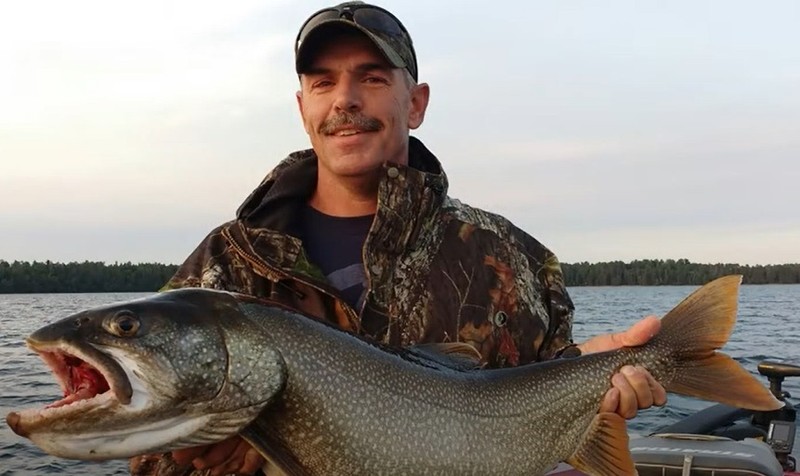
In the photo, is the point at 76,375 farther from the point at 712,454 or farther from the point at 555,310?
the point at 712,454

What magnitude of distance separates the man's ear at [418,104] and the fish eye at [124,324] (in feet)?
7.38

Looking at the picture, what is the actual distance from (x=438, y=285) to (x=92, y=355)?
6.62 ft

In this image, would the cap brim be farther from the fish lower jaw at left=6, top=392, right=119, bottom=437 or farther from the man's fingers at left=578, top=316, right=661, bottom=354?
the fish lower jaw at left=6, top=392, right=119, bottom=437

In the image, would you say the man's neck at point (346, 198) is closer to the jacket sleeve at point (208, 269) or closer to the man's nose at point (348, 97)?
the man's nose at point (348, 97)

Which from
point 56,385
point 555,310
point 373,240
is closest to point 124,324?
point 373,240

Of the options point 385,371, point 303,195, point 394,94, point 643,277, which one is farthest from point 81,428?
point 643,277

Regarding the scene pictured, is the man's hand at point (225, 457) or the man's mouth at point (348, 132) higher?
the man's mouth at point (348, 132)

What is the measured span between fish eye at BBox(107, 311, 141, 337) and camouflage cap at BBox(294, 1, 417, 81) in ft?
6.29

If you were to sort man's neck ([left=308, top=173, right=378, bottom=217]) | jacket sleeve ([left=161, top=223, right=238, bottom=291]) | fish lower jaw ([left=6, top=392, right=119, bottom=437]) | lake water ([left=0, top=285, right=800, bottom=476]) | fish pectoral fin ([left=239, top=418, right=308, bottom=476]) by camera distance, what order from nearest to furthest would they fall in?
fish lower jaw ([left=6, top=392, right=119, bottom=437]), fish pectoral fin ([left=239, top=418, right=308, bottom=476]), jacket sleeve ([left=161, top=223, right=238, bottom=291]), man's neck ([left=308, top=173, right=378, bottom=217]), lake water ([left=0, top=285, right=800, bottom=476])

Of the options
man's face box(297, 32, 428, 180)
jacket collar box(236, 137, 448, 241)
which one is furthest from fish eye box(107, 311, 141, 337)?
man's face box(297, 32, 428, 180)

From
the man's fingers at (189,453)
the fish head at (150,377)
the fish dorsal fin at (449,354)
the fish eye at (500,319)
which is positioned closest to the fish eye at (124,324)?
the fish head at (150,377)

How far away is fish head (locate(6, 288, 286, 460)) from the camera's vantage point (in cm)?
256

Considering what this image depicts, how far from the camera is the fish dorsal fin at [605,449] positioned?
3.56m

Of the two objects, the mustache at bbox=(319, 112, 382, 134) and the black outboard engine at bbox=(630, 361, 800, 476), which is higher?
the mustache at bbox=(319, 112, 382, 134)
